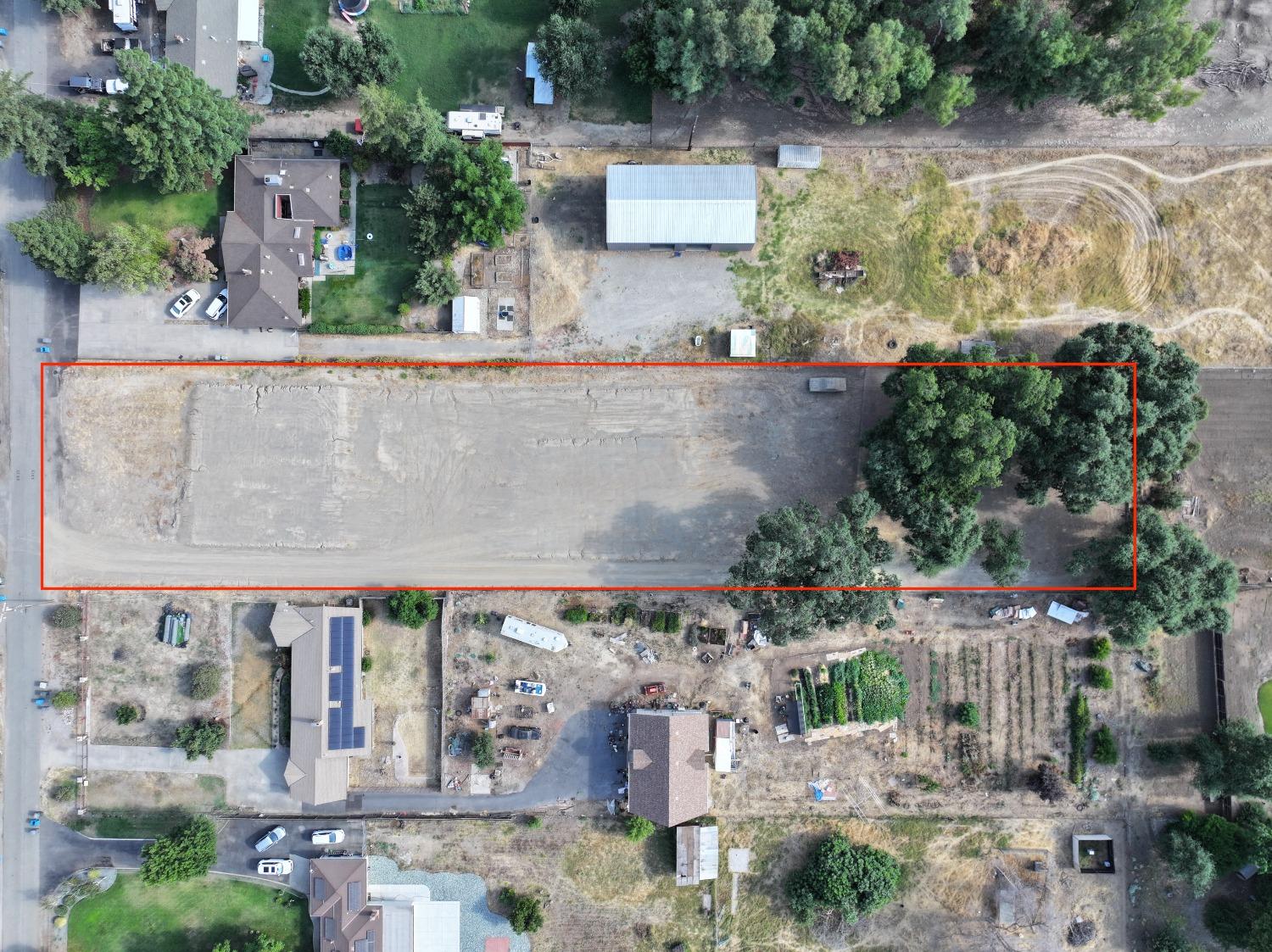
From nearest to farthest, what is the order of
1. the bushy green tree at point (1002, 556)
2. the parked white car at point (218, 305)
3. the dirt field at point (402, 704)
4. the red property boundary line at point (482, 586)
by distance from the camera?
1. the bushy green tree at point (1002, 556)
2. the parked white car at point (218, 305)
3. the red property boundary line at point (482, 586)
4. the dirt field at point (402, 704)

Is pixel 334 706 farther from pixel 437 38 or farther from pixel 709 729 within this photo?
pixel 437 38

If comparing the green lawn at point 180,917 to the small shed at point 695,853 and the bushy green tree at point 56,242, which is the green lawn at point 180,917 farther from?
the bushy green tree at point 56,242

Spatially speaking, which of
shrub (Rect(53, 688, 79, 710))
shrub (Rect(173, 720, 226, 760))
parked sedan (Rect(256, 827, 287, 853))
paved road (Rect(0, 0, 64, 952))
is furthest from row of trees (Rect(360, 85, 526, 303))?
parked sedan (Rect(256, 827, 287, 853))

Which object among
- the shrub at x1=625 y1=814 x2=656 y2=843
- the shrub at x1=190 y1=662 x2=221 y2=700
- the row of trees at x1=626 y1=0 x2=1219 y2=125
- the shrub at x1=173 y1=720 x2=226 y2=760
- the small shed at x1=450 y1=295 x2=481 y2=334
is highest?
the row of trees at x1=626 y1=0 x2=1219 y2=125

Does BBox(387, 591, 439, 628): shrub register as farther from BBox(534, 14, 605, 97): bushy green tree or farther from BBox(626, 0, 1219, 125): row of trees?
BBox(626, 0, 1219, 125): row of trees

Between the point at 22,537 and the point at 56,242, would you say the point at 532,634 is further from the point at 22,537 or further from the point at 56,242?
the point at 56,242

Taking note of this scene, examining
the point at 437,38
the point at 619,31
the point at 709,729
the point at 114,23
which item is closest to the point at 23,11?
the point at 114,23

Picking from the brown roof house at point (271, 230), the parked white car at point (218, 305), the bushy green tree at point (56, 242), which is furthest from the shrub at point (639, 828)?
the bushy green tree at point (56, 242)

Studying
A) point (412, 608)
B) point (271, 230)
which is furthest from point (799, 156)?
point (412, 608)
